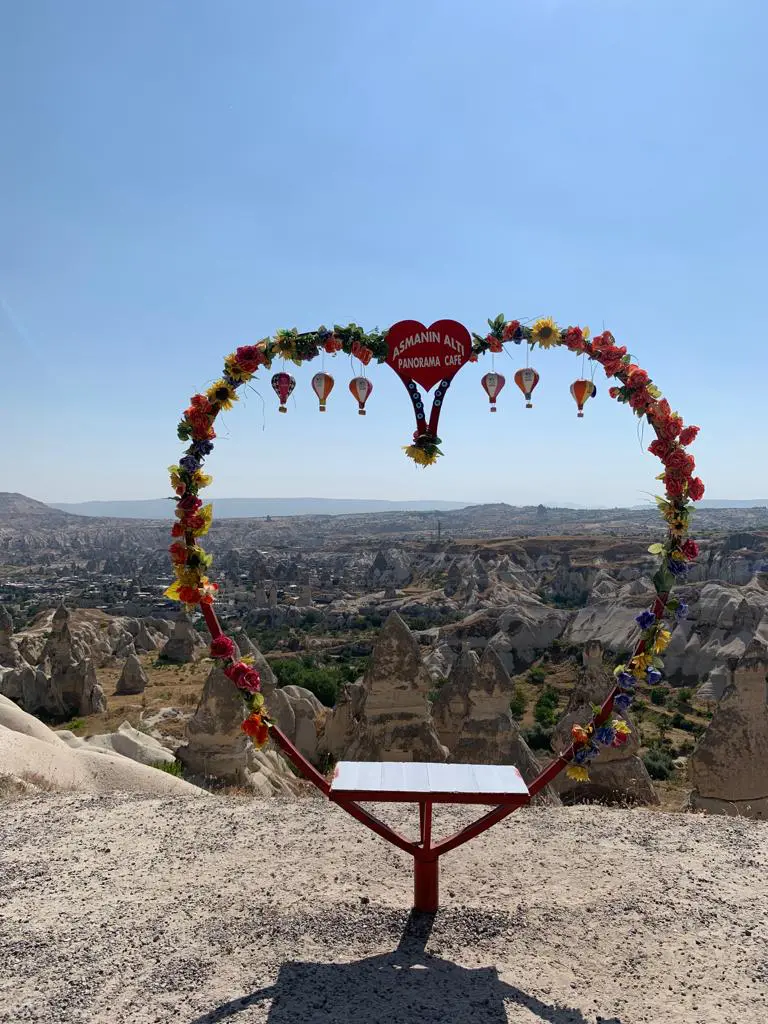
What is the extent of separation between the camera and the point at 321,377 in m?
6.03

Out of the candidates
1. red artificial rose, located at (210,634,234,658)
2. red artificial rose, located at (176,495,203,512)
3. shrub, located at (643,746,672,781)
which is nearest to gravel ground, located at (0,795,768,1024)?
red artificial rose, located at (210,634,234,658)

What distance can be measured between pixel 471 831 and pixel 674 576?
2.42 meters

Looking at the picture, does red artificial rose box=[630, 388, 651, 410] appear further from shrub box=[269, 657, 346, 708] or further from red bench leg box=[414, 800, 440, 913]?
shrub box=[269, 657, 346, 708]

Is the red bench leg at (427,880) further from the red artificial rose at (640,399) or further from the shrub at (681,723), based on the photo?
the shrub at (681,723)

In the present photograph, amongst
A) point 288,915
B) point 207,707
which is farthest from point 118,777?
point 288,915

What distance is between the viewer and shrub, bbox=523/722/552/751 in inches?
841

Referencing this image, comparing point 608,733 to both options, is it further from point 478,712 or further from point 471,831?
point 478,712

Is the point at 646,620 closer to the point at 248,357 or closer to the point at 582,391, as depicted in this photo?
the point at 582,391

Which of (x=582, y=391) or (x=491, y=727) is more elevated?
(x=582, y=391)

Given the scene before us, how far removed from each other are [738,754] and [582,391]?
6.22 metres

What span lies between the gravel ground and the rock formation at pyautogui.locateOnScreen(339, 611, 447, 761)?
323 cm

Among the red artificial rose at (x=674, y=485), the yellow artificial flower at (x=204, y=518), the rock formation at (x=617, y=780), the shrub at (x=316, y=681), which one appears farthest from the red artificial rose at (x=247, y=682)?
the shrub at (x=316, y=681)

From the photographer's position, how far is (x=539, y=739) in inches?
860

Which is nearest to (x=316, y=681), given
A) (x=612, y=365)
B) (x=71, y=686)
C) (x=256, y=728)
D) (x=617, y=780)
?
(x=71, y=686)
